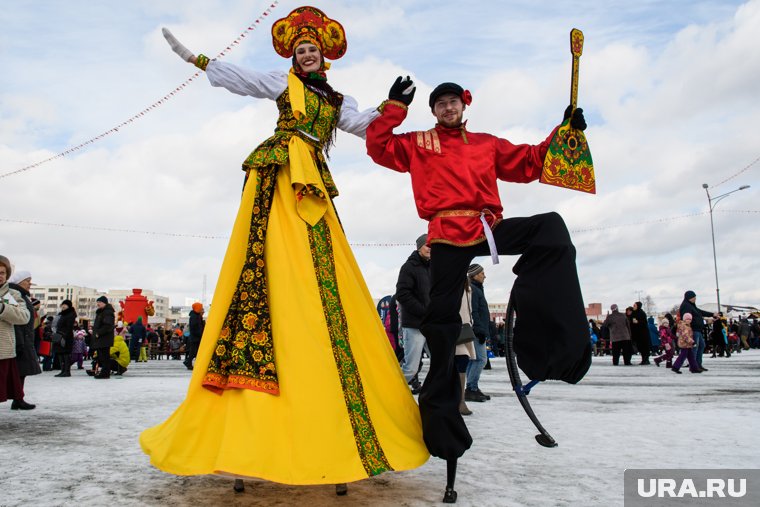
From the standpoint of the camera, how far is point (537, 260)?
2.62 meters

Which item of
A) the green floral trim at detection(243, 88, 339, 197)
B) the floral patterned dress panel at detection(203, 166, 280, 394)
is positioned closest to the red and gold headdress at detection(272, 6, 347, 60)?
the green floral trim at detection(243, 88, 339, 197)

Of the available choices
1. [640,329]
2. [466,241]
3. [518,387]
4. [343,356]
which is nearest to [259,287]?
[343,356]

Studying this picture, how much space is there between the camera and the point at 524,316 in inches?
105

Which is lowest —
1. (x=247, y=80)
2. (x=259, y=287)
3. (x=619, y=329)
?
(x=259, y=287)

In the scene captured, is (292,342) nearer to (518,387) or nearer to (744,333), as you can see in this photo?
(518,387)

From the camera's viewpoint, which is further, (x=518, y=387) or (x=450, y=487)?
(x=518, y=387)

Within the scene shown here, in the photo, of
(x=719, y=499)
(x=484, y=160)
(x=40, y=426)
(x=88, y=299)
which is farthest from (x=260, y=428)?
(x=88, y=299)

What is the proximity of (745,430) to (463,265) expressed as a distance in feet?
9.73

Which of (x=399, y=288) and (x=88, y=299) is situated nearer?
(x=399, y=288)

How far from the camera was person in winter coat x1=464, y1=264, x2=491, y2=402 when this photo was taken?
6.54m

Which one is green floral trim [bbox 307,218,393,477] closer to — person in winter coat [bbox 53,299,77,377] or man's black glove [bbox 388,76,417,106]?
man's black glove [bbox 388,76,417,106]

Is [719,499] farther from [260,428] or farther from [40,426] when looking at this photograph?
[40,426]

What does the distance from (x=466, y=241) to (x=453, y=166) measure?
1.27ft

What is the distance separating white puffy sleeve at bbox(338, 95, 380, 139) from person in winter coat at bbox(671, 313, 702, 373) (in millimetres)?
9670
